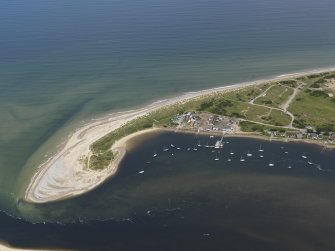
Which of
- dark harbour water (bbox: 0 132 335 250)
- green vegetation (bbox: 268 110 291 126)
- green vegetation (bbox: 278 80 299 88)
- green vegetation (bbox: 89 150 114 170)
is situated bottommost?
dark harbour water (bbox: 0 132 335 250)

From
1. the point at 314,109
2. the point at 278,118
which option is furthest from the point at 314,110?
the point at 278,118

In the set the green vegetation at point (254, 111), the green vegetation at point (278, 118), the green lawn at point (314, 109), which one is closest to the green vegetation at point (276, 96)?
the green vegetation at point (254, 111)

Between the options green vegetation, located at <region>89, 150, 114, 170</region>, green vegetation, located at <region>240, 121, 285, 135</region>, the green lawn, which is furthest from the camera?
the green lawn

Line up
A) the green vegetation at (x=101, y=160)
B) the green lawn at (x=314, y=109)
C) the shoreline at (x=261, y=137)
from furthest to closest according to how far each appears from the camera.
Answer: the green lawn at (x=314, y=109) → the shoreline at (x=261, y=137) → the green vegetation at (x=101, y=160)

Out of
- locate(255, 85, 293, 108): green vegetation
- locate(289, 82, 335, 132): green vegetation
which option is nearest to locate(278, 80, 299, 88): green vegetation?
locate(255, 85, 293, 108): green vegetation

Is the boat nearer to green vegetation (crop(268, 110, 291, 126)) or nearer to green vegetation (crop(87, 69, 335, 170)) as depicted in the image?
green vegetation (crop(87, 69, 335, 170))

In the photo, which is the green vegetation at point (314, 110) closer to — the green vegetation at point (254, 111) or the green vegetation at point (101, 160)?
the green vegetation at point (254, 111)

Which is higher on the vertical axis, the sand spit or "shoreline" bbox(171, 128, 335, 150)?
"shoreline" bbox(171, 128, 335, 150)

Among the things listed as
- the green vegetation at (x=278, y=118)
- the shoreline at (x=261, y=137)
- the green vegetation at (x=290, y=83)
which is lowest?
the shoreline at (x=261, y=137)
